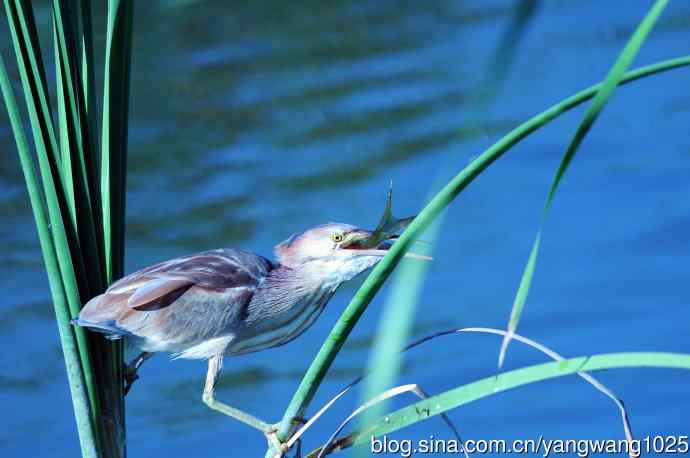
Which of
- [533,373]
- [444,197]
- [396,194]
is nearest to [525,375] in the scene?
[533,373]

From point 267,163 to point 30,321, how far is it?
1625 mm

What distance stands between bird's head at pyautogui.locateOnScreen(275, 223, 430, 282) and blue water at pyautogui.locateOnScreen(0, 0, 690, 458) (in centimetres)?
83

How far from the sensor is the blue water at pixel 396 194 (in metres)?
4.09

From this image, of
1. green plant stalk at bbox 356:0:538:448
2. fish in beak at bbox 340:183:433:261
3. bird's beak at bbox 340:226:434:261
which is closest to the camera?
green plant stalk at bbox 356:0:538:448

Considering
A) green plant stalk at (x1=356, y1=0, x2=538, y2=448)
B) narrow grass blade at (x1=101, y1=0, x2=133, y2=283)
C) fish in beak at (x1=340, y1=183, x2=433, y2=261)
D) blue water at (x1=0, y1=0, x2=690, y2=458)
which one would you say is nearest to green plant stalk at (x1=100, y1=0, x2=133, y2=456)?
narrow grass blade at (x1=101, y1=0, x2=133, y2=283)

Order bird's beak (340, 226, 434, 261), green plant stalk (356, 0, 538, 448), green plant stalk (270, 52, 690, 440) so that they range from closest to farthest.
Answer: green plant stalk (356, 0, 538, 448) → green plant stalk (270, 52, 690, 440) → bird's beak (340, 226, 434, 261)

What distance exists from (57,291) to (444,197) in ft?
2.23

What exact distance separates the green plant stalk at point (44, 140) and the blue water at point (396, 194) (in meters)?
1.47

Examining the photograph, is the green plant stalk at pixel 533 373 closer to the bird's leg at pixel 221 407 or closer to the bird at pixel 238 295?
the bird at pixel 238 295

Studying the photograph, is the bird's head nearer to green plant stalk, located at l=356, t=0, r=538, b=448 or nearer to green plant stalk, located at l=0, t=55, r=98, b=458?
green plant stalk, located at l=0, t=55, r=98, b=458

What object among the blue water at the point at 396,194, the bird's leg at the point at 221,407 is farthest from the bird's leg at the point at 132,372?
the blue water at the point at 396,194

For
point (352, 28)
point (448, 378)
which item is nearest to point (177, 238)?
point (448, 378)

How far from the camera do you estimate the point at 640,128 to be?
19.0 ft

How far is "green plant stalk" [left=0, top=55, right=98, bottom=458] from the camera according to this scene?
158 centimetres
